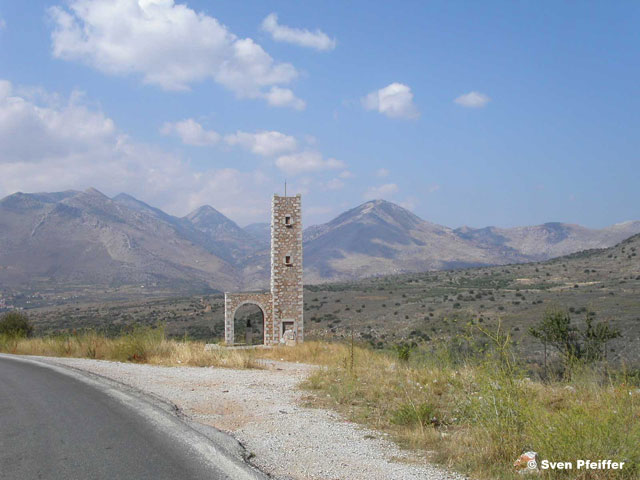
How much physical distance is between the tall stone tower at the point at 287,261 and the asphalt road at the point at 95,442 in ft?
52.3

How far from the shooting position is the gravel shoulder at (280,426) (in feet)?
19.6

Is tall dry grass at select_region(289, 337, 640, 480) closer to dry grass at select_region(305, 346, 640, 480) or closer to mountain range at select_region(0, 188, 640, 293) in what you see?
dry grass at select_region(305, 346, 640, 480)

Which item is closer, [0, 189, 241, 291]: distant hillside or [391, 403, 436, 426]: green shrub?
[391, 403, 436, 426]: green shrub

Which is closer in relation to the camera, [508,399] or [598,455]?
[598,455]

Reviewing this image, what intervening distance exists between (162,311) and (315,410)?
5841 centimetres

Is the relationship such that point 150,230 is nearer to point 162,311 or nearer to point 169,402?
point 162,311

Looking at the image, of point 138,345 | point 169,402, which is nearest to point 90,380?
point 169,402

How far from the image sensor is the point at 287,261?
85.7 ft

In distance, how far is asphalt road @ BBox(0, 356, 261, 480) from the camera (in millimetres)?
5691

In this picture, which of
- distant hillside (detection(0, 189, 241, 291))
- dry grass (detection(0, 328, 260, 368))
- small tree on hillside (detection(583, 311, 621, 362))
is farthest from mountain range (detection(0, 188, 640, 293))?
small tree on hillside (detection(583, 311, 621, 362))

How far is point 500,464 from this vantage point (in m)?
6.00

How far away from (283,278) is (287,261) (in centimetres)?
85

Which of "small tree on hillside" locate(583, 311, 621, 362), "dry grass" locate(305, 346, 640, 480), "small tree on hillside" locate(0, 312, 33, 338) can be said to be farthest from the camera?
"small tree on hillside" locate(0, 312, 33, 338)

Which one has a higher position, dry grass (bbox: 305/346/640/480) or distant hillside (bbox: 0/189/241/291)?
distant hillside (bbox: 0/189/241/291)
